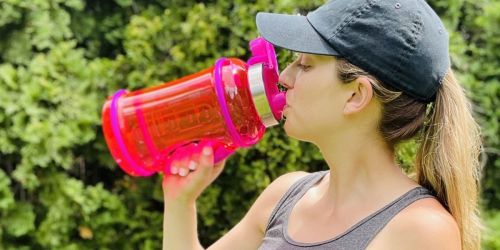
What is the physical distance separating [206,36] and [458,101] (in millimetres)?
2022

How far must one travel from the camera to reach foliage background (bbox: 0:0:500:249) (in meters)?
3.49

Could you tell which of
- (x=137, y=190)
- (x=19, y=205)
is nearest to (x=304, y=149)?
(x=137, y=190)

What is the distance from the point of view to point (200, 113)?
1958 millimetres

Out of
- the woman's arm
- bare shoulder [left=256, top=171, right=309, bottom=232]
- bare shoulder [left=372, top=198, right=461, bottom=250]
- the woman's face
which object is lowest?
the woman's arm

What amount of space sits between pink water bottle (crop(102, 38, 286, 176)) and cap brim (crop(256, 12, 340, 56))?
15 centimetres

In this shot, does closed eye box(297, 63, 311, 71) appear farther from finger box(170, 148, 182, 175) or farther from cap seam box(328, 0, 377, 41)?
finger box(170, 148, 182, 175)

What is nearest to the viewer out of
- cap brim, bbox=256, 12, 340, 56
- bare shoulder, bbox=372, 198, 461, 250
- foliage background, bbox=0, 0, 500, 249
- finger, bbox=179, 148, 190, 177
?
bare shoulder, bbox=372, 198, 461, 250

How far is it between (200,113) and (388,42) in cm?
60

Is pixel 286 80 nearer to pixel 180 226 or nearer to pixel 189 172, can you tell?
pixel 189 172

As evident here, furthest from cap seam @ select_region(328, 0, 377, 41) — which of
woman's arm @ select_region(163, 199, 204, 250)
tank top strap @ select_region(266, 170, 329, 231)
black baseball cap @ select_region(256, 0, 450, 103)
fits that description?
woman's arm @ select_region(163, 199, 204, 250)

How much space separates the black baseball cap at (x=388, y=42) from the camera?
1.57 meters

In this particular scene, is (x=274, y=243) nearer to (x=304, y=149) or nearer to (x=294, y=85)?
(x=294, y=85)

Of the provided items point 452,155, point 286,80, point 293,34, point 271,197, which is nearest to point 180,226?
point 271,197

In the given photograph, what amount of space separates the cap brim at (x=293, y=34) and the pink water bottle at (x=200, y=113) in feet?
0.51
